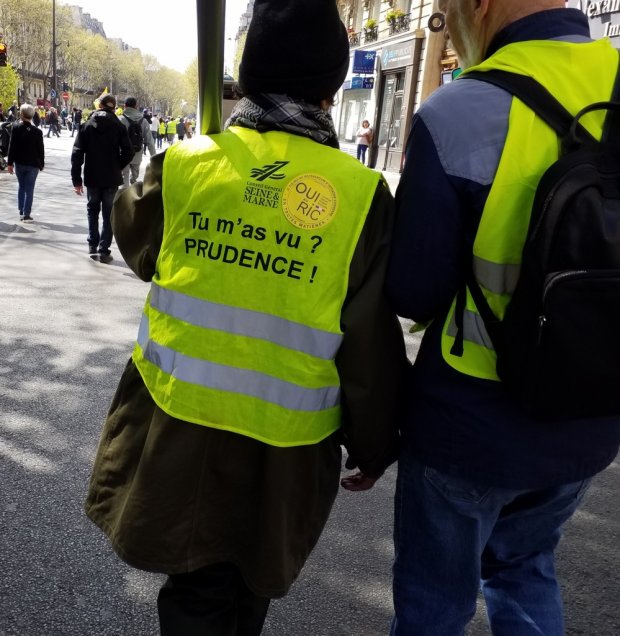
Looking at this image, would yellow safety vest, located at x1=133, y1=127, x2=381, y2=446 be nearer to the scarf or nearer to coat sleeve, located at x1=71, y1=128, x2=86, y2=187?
the scarf

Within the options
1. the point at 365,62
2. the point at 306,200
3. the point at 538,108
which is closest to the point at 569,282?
the point at 538,108

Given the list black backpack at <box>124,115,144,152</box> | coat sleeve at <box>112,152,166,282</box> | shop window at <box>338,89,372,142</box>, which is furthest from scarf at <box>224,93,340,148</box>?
shop window at <box>338,89,372,142</box>

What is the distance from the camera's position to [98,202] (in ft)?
26.1

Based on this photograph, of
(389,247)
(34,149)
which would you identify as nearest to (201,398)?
(389,247)

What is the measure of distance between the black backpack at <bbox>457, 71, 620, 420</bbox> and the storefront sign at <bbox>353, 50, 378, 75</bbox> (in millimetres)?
26995

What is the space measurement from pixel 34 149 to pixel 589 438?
10224 mm

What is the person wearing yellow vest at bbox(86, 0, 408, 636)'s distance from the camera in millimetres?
1527

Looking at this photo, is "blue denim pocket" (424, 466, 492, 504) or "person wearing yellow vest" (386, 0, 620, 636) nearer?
"person wearing yellow vest" (386, 0, 620, 636)

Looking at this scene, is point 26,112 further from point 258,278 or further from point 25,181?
point 258,278

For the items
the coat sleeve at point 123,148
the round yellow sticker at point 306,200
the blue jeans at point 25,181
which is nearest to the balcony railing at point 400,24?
the blue jeans at point 25,181

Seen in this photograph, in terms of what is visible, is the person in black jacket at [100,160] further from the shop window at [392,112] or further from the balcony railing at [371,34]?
the balcony railing at [371,34]

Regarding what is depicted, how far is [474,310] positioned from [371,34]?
2881 centimetres

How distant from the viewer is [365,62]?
26.5m

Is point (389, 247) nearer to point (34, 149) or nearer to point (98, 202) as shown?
point (98, 202)
